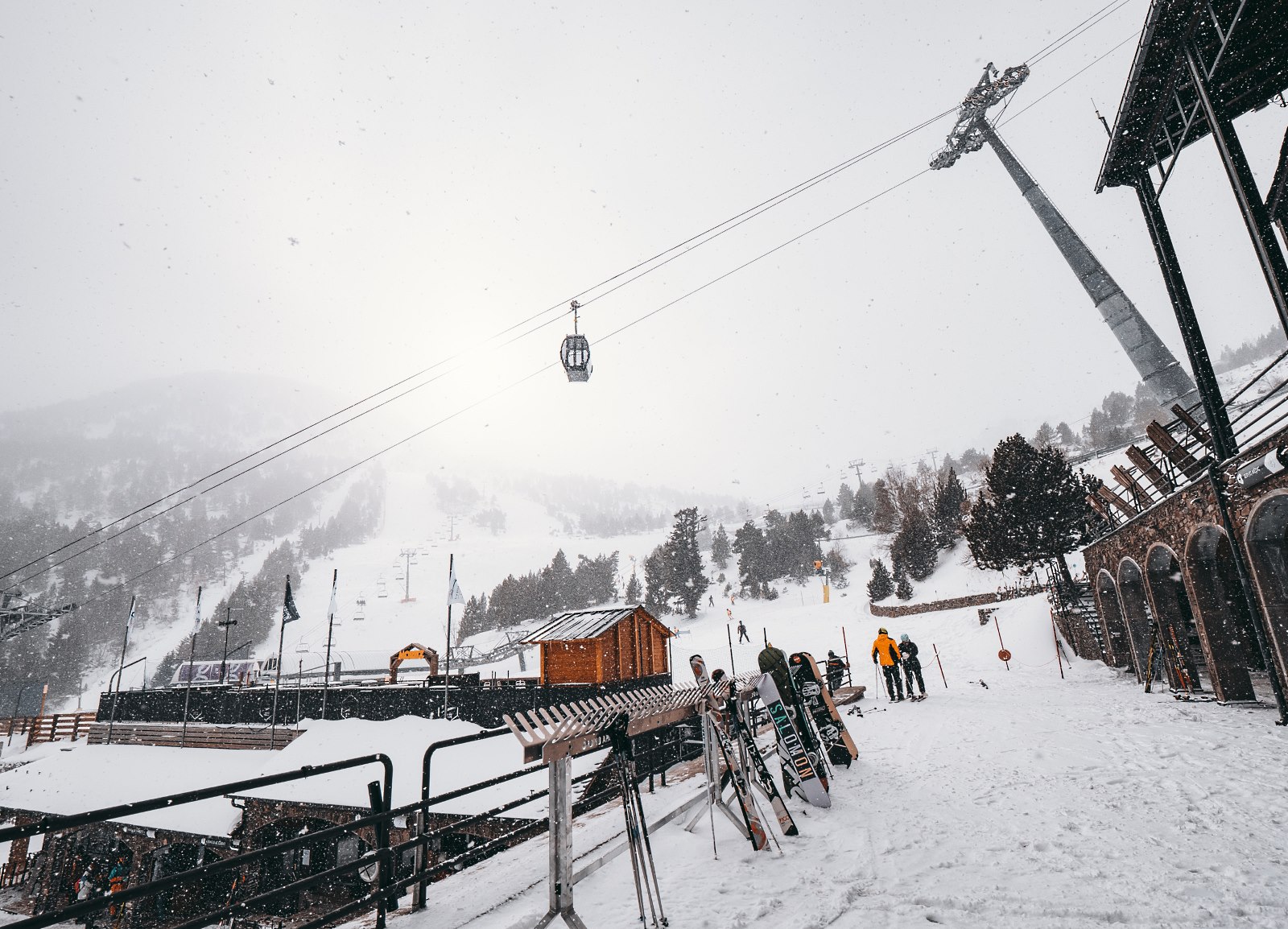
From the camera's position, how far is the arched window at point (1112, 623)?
17.5m

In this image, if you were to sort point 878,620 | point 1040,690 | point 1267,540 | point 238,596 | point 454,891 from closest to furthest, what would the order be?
point 454,891 → point 1267,540 → point 1040,690 → point 878,620 → point 238,596

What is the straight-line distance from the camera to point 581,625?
2172 cm

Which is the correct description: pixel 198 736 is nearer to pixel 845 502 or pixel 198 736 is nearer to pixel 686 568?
pixel 686 568

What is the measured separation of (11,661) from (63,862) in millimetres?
93275

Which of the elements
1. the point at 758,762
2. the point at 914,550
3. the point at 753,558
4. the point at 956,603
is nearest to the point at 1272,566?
the point at 758,762

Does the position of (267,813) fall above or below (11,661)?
below

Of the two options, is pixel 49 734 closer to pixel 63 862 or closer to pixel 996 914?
pixel 63 862

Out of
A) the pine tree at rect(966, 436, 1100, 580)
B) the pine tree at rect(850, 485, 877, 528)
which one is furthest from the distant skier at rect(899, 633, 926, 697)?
the pine tree at rect(850, 485, 877, 528)

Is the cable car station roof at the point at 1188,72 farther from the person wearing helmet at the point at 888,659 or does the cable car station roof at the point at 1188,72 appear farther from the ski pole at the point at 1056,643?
the ski pole at the point at 1056,643

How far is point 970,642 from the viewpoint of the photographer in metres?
27.8

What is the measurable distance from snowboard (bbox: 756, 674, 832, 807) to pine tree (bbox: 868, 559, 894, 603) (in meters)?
46.4

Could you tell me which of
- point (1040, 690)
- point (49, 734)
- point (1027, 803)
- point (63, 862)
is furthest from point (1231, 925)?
point (49, 734)

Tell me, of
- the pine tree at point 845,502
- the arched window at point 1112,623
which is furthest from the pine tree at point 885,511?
the arched window at point 1112,623

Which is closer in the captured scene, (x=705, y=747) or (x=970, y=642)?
(x=705, y=747)
